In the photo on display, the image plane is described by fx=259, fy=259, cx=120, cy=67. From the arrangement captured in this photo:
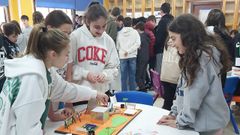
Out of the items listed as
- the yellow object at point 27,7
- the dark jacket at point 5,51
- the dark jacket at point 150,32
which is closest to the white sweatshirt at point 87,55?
the dark jacket at point 5,51

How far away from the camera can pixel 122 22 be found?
15.8ft

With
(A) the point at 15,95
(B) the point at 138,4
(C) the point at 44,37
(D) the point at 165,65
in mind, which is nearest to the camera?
(A) the point at 15,95

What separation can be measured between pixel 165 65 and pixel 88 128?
1.52 metres

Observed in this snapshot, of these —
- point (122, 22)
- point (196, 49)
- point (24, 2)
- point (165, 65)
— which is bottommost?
point (165, 65)

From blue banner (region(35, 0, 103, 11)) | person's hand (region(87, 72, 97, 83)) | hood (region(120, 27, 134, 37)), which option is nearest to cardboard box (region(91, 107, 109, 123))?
person's hand (region(87, 72, 97, 83))

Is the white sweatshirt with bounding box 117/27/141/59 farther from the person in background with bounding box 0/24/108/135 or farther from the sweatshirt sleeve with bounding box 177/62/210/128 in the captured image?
the person in background with bounding box 0/24/108/135

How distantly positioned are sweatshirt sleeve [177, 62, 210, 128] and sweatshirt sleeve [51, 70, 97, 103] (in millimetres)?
606

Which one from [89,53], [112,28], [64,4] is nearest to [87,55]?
[89,53]

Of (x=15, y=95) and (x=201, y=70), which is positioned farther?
(x=201, y=70)

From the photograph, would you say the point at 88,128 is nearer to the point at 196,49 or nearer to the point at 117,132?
the point at 117,132

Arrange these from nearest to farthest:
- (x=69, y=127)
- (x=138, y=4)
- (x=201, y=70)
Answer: (x=201, y=70) → (x=69, y=127) → (x=138, y=4)

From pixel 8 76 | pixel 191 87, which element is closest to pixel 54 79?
pixel 8 76

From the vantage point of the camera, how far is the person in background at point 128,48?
181 inches

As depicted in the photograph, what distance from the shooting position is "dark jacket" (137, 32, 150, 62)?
4844 mm
